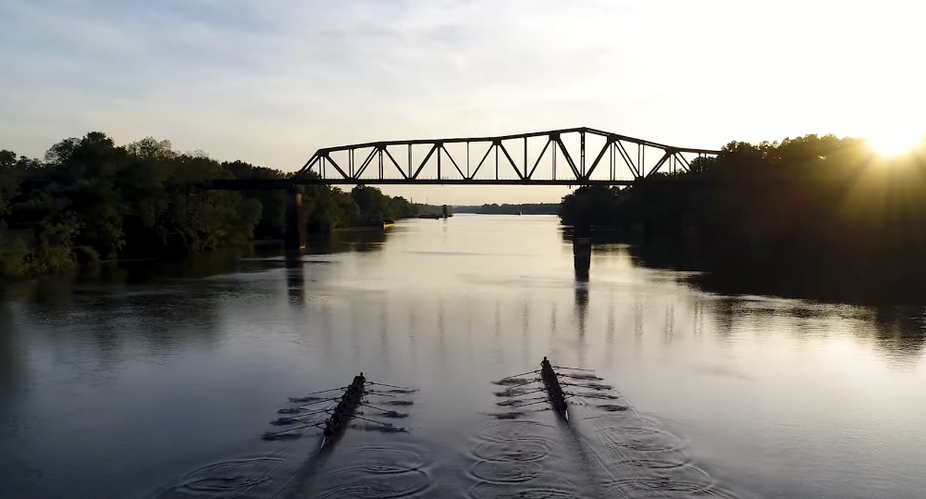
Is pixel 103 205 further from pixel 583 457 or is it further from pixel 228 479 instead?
pixel 583 457

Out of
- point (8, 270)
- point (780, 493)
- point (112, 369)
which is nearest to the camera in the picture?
point (780, 493)

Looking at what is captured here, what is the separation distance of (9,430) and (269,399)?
676cm

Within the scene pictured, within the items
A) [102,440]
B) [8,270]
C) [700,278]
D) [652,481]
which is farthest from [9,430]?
[700,278]

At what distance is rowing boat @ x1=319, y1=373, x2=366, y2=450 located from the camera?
17575 millimetres

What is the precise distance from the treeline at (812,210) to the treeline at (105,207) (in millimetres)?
48444

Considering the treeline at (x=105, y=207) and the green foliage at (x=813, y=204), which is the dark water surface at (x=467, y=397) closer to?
the treeline at (x=105, y=207)

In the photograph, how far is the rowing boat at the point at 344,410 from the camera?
57.7 feet

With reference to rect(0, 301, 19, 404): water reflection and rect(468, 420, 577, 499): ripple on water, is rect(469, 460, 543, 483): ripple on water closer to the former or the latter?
rect(468, 420, 577, 499): ripple on water

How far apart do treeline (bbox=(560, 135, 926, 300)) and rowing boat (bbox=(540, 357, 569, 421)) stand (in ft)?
139

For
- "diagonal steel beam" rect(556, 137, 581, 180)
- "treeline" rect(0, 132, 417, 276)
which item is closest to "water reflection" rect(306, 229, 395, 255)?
"treeline" rect(0, 132, 417, 276)

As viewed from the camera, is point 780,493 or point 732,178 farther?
point 732,178

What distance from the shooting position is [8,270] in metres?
53.8

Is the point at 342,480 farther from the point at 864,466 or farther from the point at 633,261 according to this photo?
the point at 633,261

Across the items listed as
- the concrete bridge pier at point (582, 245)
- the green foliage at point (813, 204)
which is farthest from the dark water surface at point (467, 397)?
the green foliage at point (813, 204)
